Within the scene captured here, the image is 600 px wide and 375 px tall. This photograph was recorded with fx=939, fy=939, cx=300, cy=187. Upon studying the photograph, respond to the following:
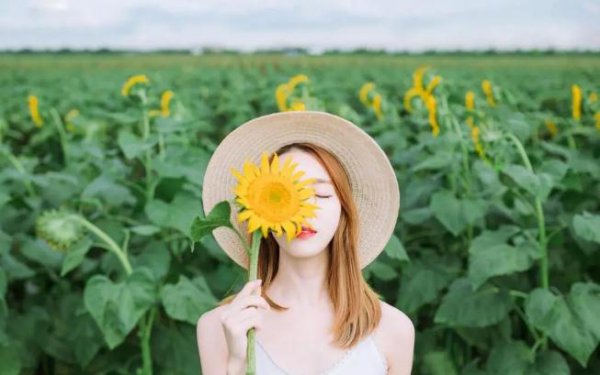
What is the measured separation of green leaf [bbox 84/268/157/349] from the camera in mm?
2570

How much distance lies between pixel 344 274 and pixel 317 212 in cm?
16

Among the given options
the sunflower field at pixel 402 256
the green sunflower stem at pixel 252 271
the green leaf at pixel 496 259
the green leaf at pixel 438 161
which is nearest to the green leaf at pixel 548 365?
the sunflower field at pixel 402 256

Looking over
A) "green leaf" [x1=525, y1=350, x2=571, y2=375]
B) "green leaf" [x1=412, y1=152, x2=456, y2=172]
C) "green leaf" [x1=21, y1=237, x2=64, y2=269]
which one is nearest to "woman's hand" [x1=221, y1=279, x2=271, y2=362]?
"green leaf" [x1=525, y1=350, x2=571, y2=375]

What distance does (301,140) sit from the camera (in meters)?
1.82

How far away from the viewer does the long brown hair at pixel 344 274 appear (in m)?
1.79

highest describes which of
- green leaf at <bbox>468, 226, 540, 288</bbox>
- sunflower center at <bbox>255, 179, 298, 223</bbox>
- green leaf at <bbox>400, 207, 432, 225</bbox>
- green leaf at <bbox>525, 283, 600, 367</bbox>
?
sunflower center at <bbox>255, 179, 298, 223</bbox>

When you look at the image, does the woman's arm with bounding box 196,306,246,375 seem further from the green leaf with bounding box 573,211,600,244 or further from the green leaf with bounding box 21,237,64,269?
the green leaf with bounding box 21,237,64,269

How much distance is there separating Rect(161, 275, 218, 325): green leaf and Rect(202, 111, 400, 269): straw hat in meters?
0.74

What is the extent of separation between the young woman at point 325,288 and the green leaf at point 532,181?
876 mm

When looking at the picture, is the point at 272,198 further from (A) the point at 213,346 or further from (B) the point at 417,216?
(B) the point at 417,216

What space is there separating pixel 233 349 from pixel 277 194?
306 millimetres

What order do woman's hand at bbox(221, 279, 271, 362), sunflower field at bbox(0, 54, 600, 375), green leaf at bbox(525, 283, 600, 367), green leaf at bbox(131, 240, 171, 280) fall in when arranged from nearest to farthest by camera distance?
woman's hand at bbox(221, 279, 271, 362)
green leaf at bbox(525, 283, 600, 367)
sunflower field at bbox(0, 54, 600, 375)
green leaf at bbox(131, 240, 171, 280)

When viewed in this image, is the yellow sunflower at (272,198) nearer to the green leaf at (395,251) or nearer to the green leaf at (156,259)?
the green leaf at (395,251)

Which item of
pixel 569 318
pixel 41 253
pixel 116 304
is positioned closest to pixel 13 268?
pixel 41 253
